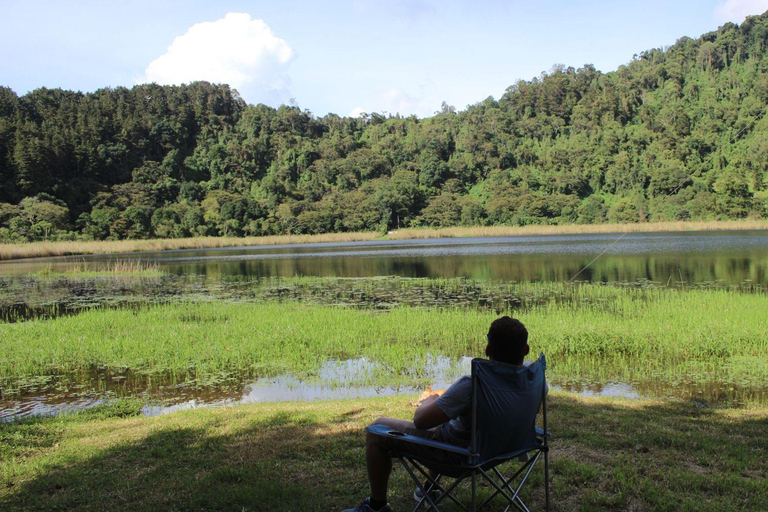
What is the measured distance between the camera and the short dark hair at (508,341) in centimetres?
309

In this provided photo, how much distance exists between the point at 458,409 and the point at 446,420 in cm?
11

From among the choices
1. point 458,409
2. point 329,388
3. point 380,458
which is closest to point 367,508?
point 380,458

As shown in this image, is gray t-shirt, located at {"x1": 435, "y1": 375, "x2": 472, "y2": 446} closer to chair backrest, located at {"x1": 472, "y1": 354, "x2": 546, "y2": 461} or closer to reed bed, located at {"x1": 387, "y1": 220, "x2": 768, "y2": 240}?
chair backrest, located at {"x1": 472, "y1": 354, "x2": 546, "y2": 461}

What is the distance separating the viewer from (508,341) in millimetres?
3105

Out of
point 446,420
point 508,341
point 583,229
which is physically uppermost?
point 508,341

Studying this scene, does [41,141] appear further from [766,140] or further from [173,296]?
[766,140]

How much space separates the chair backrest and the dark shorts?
202 mm

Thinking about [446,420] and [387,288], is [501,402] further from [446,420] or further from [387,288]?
[387,288]

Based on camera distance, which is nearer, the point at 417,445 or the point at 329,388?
the point at 417,445

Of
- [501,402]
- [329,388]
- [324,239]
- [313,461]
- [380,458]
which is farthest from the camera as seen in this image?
[324,239]

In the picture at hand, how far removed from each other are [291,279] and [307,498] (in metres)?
21.0

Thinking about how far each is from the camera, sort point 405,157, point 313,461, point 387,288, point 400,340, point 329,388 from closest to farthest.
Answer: point 313,461, point 329,388, point 400,340, point 387,288, point 405,157

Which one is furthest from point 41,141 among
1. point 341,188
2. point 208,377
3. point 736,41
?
point 736,41

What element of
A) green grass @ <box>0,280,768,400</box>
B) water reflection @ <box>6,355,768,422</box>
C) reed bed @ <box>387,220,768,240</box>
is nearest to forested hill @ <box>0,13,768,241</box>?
reed bed @ <box>387,220,768,240</box>
